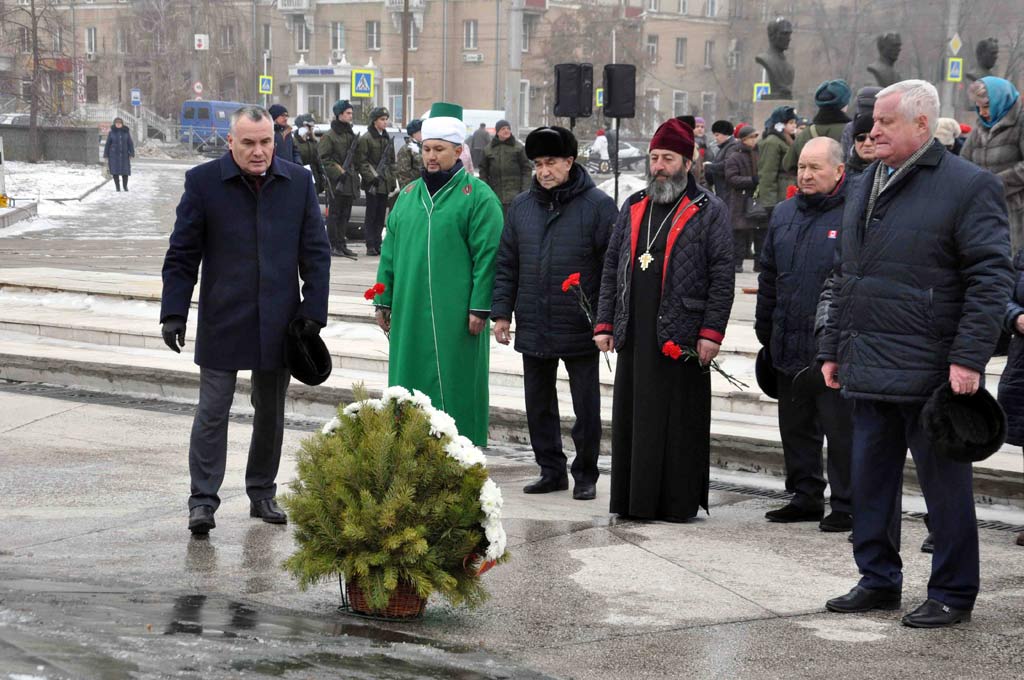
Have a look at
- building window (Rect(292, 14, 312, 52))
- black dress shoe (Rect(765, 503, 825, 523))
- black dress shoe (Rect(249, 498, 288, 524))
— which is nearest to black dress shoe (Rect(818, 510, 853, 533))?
black dress shoe (Rect(765, 503, 825, 523))

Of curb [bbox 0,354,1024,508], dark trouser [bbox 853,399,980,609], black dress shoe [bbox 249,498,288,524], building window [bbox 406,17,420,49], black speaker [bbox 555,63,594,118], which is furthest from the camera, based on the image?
building window [bbox 406,17,420,49]

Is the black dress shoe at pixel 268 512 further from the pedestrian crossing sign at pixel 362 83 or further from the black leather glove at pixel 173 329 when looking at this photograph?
the pedestrian crossing sign at pixel 362 83

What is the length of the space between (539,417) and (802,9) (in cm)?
6416

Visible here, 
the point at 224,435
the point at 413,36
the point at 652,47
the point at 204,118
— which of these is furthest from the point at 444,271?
the point at 652,47

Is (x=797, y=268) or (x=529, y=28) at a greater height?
(x=529, y=28)

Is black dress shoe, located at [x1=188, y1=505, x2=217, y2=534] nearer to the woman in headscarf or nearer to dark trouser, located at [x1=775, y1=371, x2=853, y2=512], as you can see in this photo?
dark trouser, located at [x1=775, y1=371, x2=853, y2=512]

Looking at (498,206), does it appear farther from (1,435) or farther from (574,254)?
(1,435)

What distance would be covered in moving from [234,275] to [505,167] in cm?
1235

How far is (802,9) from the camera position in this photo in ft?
225

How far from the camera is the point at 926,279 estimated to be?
5.24m

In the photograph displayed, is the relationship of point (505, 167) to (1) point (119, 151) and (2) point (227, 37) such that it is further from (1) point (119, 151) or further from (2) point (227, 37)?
(2) point (227, 37)

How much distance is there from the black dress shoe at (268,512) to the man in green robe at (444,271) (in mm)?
1211

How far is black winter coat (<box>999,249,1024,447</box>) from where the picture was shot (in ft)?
21.5

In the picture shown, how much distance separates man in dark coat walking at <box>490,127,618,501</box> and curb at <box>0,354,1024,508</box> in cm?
109
